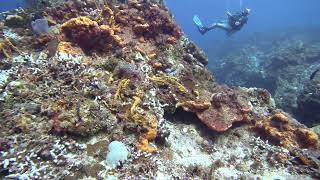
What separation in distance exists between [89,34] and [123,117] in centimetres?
261

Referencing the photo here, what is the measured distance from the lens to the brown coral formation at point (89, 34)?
6953 mm

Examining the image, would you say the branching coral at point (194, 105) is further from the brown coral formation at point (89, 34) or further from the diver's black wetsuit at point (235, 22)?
the diver's black wetsuit at point (235, 22)

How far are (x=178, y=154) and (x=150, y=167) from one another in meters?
0.85

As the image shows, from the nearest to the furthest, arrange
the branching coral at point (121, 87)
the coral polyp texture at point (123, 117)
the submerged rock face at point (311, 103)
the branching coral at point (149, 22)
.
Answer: the coral polyp texture at point (123, 117)
the branching coral at point (121, 87)
the branching coral at point (149, 22)
the submerged rock face at point (311, 103)

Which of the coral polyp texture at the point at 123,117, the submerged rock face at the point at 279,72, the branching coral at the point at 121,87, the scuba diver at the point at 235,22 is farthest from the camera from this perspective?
the submerged rock face at the point at 279,72

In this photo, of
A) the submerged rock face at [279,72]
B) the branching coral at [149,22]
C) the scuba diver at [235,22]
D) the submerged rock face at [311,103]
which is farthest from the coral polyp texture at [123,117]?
the scuba diver at [235,22]

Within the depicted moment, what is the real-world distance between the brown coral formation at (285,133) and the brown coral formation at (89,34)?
388cm

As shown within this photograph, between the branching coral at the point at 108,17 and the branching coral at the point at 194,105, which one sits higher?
the branching coral at the point at 108,17

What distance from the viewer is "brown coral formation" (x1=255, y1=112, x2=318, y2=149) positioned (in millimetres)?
6359

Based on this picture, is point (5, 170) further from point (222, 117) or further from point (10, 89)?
point (222, 117)

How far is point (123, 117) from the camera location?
545 centimetres

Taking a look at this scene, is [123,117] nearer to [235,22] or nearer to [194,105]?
[194,105]

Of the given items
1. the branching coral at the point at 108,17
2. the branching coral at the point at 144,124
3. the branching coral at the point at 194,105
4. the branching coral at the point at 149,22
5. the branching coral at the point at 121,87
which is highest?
the branching coral at the point at 149,22

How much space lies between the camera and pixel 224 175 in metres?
5.37
